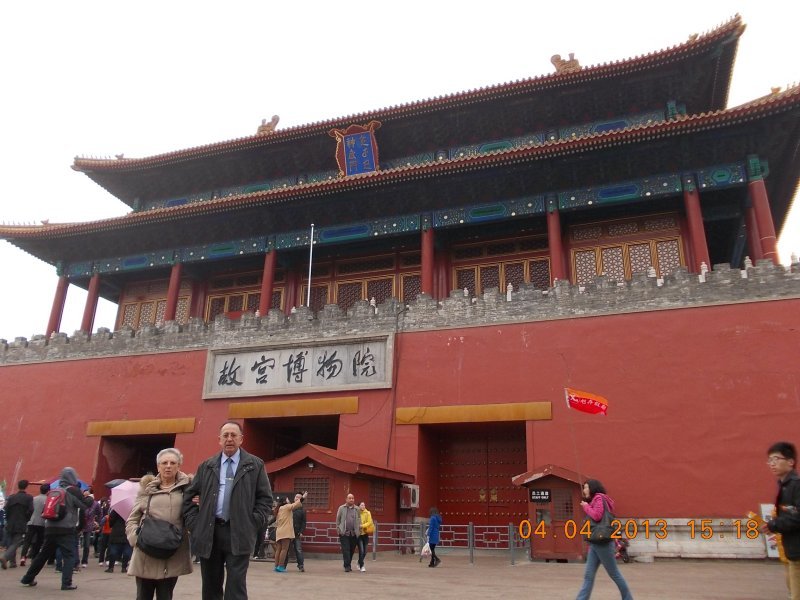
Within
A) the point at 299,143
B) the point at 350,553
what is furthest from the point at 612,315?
the point at 299,143

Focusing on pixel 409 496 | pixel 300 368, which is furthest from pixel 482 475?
pixel 300 368

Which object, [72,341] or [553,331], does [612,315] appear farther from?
[72,341]

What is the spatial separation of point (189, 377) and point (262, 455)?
2586mm

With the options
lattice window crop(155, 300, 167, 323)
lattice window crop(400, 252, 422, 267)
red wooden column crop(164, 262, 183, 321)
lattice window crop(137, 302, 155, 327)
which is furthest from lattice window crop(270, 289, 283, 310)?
lattice window crop(137, 302, 155, 327)

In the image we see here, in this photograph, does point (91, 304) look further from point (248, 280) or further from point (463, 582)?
point (463, 582)

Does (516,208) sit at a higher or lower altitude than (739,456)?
higher

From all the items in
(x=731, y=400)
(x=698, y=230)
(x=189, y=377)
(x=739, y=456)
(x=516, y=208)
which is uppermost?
(x=516, y=208)

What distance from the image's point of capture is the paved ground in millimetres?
6684

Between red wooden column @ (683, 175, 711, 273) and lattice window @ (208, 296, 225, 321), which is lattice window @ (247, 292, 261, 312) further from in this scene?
red wooden column @ (683, 175, 711, 273)

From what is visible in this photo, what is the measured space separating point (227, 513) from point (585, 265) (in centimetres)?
1340

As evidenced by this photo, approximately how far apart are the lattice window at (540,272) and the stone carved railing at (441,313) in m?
2.83

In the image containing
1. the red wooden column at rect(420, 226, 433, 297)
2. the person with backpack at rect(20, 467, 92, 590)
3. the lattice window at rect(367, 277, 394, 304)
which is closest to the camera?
the person with backpack at rect(20, 467, 92, 590)

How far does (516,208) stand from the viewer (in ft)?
51.8
